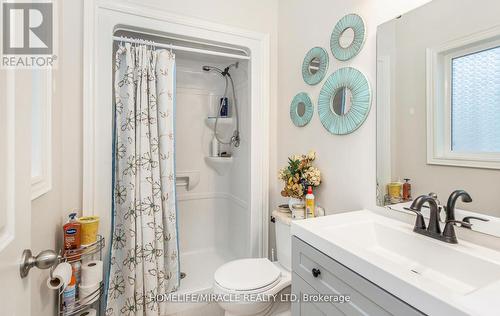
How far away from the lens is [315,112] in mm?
1651

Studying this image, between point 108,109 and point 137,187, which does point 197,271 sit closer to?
point 137,187

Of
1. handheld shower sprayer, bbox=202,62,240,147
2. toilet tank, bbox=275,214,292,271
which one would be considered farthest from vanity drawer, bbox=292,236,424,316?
handheld shower sprayer, bbox=202,62,240,147

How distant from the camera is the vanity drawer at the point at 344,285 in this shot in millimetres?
708

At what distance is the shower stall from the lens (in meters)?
1.54

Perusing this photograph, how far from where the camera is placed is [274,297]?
146cm

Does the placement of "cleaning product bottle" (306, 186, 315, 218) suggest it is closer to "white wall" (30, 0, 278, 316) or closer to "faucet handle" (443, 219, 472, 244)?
"faucet handle" (443, 219, 472, 244)

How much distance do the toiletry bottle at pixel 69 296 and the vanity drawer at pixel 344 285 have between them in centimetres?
110

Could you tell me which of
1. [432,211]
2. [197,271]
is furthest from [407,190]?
[197,271]

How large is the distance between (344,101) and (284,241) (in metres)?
0.96

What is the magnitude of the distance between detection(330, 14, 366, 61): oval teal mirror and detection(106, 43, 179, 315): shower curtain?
3.77 feet

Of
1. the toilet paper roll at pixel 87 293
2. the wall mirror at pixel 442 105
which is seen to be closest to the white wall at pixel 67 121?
the toilet paper roll at pixel 87 293

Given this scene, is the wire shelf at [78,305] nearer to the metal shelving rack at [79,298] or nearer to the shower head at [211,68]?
the metal shelving rack at [79,298]

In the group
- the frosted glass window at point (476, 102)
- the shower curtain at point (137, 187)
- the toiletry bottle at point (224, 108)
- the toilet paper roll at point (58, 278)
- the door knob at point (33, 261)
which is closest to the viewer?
Answer: the door knob at point (33, 261)

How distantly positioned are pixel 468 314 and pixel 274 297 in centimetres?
110
